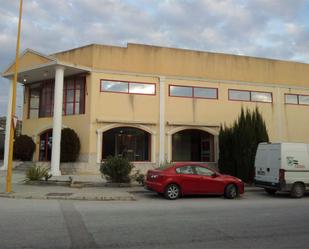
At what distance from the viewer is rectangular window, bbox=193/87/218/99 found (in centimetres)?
2578

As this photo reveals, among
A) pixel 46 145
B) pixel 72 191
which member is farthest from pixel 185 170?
pixel 46 145

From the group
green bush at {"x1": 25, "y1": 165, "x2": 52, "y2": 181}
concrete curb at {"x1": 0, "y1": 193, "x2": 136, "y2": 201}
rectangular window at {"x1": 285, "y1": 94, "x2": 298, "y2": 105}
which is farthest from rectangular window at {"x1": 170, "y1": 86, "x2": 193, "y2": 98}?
concrete curb at {"x1": 0, "y1": 193, "x2": 136, "y2": 201}

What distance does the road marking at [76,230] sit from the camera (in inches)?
289

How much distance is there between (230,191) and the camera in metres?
16.0

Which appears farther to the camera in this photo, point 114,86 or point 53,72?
point 53,72

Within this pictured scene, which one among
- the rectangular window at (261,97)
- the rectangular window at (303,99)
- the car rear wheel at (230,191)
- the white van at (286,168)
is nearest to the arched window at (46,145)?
the car rear wheel at (230,191)

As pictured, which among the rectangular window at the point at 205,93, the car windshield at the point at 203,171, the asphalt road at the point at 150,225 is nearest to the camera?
the asphalt road at the point at 150,225

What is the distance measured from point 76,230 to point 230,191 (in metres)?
8.84

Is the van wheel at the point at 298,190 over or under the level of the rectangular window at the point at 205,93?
under

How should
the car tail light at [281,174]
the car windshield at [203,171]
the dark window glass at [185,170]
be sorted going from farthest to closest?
the car tail light at [281,174], the car windshield at [203,171], the dark window glass at [185,170]

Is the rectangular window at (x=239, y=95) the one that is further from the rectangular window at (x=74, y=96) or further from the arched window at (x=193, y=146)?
the rectangular window at (x=74, y=96)

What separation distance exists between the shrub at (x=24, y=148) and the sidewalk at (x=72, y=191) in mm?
4311

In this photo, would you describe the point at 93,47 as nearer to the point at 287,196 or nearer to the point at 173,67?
the point at 173,67

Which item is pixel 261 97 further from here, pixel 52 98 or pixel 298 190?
pixel 52 98
